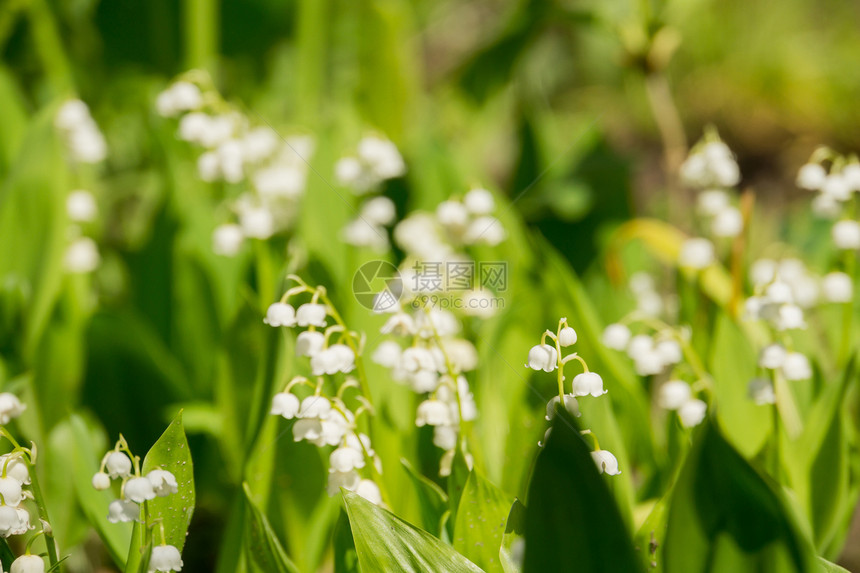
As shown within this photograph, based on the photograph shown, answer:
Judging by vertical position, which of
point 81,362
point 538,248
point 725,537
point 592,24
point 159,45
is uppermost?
point 159,45

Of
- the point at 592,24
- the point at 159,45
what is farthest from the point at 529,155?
the point at 159,45

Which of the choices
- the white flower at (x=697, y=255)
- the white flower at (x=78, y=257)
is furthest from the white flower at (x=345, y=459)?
the white flower at (x=78, y=257)

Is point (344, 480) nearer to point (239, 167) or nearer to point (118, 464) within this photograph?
point (118, 464)

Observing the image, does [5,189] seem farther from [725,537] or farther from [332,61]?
[332,61]

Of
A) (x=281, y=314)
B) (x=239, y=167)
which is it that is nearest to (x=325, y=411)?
(x=281, y=314)

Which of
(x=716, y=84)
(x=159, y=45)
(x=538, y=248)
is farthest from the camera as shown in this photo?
(x=716, y=84)

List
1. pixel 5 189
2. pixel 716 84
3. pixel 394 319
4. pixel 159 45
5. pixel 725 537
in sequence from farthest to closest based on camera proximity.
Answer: pixel 716 84 → pixel 159 45 → pixel 5 189 → pixel 394 319 → pixel 725 537

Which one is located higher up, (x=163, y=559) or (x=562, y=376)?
(x=562, y=376)
